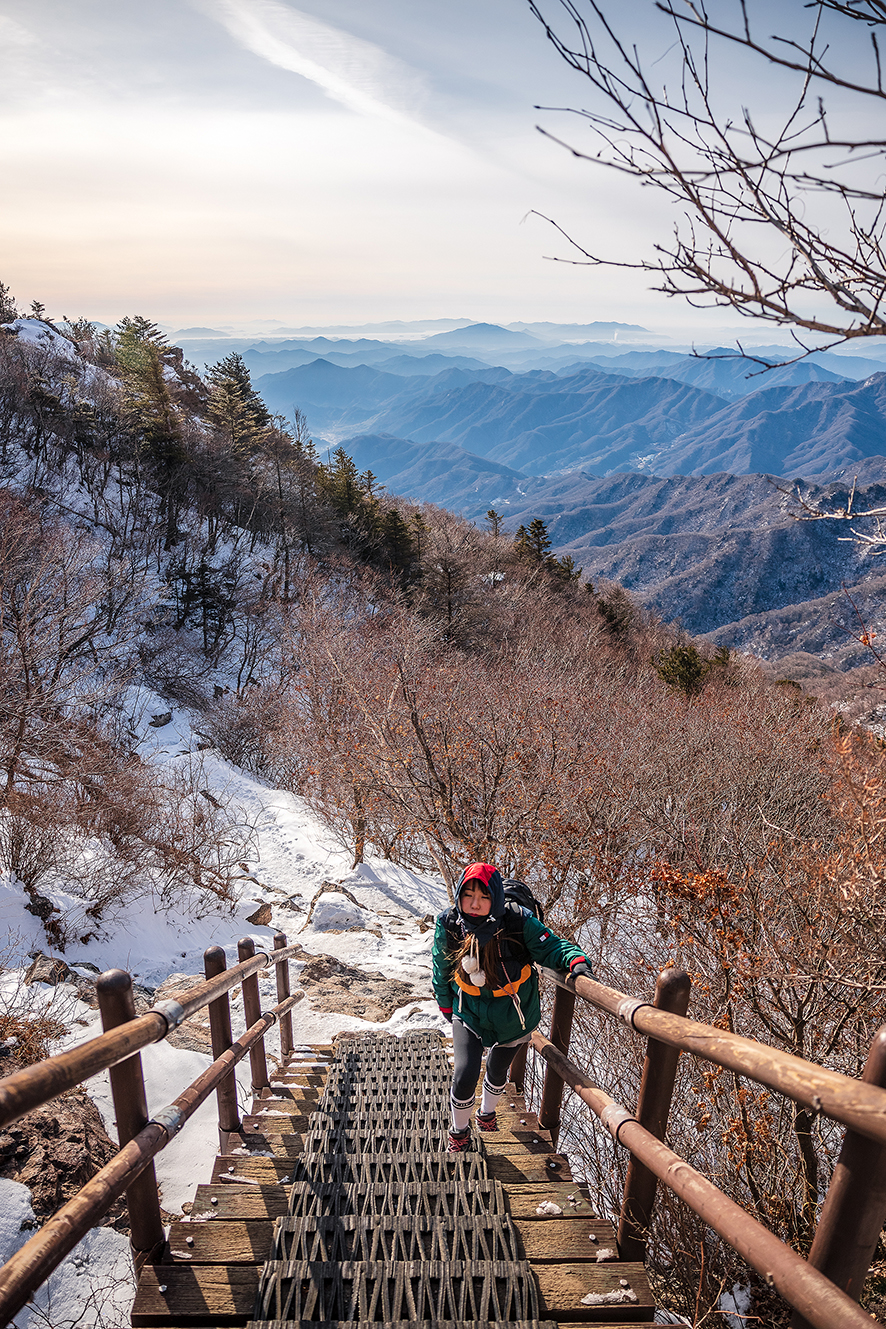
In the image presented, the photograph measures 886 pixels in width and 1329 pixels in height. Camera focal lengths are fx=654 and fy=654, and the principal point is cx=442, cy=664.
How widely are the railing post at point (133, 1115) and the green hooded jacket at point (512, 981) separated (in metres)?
1.52

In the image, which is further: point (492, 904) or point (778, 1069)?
point (492, 904)

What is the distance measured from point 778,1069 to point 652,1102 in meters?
1.03

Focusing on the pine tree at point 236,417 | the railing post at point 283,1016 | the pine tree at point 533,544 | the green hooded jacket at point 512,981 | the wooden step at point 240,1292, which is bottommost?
the railing post at point 283,1016

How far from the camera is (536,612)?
33781 millimetres

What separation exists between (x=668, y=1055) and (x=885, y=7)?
3340 mm

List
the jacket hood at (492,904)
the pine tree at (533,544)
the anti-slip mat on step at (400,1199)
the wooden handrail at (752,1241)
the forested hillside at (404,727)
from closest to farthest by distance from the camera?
the wooden handrail at (752,1241) → the anti-slip mat on step at (400,1199) → the jacket hood at (492,904) → the forested hillside at (404,727) → the pine tree at (533,544)

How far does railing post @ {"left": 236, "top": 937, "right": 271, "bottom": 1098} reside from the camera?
14.5ft

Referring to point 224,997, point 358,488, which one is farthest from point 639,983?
point 358,488

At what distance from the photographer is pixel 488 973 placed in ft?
11.5

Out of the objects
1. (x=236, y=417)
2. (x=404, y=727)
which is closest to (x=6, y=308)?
(x=236, y=417)

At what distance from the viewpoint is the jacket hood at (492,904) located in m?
3.43

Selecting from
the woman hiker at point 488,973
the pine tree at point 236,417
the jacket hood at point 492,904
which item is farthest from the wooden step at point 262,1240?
the pine tree at point 236,417

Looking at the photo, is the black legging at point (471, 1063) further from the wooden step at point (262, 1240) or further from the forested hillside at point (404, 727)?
the forested hillside at point (404, 727)

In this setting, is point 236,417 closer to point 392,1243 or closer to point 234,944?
point 234,944
